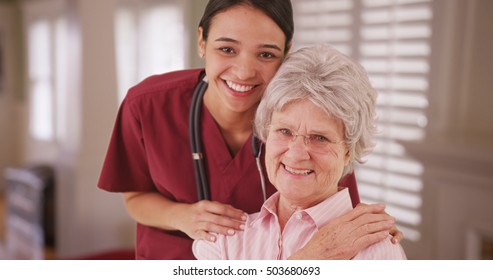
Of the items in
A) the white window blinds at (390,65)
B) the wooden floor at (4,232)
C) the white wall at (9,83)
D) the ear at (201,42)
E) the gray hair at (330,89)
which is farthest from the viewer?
the wooden floor at (4,232)

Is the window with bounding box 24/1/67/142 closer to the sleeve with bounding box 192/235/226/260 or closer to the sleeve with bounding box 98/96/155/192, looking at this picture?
the sleeve with bounding box 98/96/155/192

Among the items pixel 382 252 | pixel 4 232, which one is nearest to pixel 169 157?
pixel 382 252

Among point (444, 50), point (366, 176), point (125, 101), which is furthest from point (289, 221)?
point (444, 50)

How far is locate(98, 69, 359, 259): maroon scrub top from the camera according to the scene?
952 mm

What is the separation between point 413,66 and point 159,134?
55 cm

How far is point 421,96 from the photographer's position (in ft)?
3.67

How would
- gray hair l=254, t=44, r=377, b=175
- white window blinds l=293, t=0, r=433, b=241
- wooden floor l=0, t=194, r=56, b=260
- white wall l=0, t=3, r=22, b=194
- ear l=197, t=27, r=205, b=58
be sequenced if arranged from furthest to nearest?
wooden floor l=0, t=194, r=56, b=260
white wall l=0, t=3, r=22, b=194
white window blinds l=293, t=0, r=433, b=241
ear l=197, t=27, r=205, b=58
gray hair l=254, t=44, r=377, b=175

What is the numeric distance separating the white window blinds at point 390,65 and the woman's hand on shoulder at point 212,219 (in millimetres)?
277

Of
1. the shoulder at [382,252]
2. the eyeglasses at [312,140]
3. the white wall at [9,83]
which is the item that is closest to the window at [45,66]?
the white wall at [9,83]

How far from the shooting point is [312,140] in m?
0.83

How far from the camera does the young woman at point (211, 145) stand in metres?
0.85

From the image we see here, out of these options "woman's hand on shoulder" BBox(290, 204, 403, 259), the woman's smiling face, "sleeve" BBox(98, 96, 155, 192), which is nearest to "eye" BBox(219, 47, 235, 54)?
the woman's smiling face

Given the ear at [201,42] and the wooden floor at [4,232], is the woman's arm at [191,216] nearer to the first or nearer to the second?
the ear at [201,42]

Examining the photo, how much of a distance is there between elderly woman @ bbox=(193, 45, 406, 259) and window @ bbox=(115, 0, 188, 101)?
0.29m
